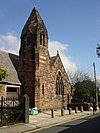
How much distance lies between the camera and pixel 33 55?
35750 mm

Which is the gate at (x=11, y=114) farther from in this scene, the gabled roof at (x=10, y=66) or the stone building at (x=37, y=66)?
the stone building at (x=37, y=66)

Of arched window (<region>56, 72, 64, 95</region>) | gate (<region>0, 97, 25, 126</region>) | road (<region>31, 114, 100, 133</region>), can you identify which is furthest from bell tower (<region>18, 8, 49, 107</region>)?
road (<region>31, 114, 100, 133</region>)

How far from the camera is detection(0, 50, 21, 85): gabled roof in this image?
3359 centimetres

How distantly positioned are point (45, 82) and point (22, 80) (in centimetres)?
329

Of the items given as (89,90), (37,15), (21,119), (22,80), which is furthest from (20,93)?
(89,90)

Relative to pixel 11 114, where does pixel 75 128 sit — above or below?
below

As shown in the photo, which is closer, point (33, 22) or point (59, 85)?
point (33, 22)

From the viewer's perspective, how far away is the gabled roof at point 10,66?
3359cm

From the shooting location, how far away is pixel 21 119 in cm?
2114

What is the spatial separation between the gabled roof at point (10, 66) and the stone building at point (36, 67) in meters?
0.71

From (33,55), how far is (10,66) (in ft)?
11.7

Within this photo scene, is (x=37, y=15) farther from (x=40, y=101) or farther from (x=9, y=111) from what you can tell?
(x=9, y=111)

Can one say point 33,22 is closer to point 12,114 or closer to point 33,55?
point 33,55

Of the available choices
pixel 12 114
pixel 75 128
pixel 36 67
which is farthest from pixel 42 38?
pixel 75 128
